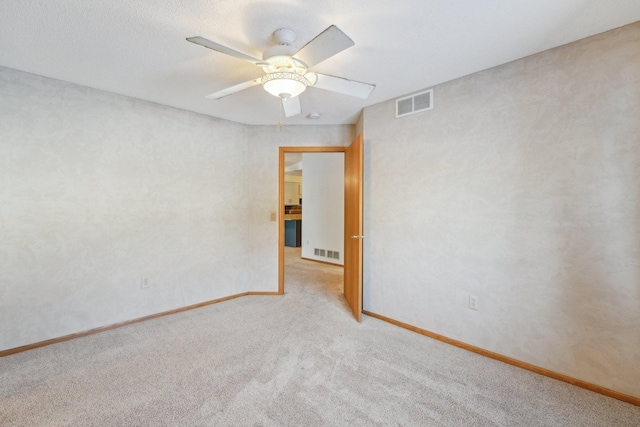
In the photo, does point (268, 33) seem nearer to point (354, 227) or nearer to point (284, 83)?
point (284, 83)

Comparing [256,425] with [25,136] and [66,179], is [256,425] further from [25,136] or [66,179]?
[25,136]

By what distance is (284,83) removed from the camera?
1.69 meters

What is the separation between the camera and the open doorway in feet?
9.40

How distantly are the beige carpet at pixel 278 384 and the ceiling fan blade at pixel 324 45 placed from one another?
2.04m

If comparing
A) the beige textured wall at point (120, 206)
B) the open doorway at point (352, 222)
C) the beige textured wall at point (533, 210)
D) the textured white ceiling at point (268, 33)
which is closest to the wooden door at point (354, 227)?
the open doorway at point (352, 222)

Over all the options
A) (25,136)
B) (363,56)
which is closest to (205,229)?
(25,136)

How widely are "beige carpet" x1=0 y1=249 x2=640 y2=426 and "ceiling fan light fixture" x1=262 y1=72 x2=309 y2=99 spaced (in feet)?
6.43

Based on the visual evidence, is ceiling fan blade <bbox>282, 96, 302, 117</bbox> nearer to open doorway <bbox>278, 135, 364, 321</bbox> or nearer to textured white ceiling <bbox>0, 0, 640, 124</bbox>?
textured white ceiling <bbox>0, 0, 640, 124</bbox>

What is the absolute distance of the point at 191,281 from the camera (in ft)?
10.8

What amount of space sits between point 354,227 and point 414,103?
1.41m

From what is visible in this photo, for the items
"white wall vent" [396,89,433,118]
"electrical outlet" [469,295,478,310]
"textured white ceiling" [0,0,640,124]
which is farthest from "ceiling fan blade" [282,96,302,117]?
"electrical outlet" [469,295,478,310]

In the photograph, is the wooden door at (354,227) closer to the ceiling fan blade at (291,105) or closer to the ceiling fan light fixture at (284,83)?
the ceiling fan blade at (291,105)

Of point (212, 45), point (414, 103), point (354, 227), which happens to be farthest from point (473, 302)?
point (212, 45)

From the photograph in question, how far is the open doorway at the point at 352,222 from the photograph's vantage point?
9.40ft
